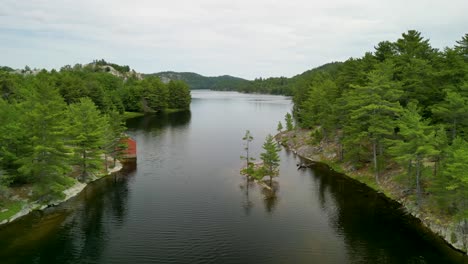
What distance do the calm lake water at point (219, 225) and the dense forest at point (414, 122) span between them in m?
4.34

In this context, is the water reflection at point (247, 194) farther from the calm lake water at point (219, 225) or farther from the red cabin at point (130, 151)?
the red cabin at point (130, 151)

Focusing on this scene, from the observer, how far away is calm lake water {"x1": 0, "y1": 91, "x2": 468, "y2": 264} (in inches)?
1052

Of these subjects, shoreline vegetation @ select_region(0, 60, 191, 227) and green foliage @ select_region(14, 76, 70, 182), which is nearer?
shoreline vegetation @ select_region(0, 60, 191, 227)

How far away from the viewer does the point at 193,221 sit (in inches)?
1291

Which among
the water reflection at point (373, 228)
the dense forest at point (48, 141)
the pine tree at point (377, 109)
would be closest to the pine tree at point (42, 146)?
the dense forest at point (48, 141)

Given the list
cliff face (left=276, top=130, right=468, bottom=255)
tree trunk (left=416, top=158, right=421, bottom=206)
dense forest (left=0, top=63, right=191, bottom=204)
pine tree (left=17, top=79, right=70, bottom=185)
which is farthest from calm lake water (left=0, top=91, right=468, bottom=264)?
pine tree (left=17, top=79, right=70, bottom=185)

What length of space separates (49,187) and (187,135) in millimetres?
48515

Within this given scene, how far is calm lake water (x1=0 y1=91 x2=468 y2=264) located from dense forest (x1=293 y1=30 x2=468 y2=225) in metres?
4.34

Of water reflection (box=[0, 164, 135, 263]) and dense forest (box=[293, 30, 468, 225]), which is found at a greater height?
dense forest (box=[293, 30, 468, 225])

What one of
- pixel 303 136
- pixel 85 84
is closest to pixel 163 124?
pixel 85 84

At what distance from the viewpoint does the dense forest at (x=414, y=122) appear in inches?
1214

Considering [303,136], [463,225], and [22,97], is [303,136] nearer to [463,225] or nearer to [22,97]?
[463,225]

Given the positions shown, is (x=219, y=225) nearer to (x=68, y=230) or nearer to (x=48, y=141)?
(x=68, y=230)

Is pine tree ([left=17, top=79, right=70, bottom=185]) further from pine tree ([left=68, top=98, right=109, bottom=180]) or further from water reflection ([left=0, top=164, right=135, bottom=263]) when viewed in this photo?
pine tree ([left=68, top=98, right=109, bottom=180])
